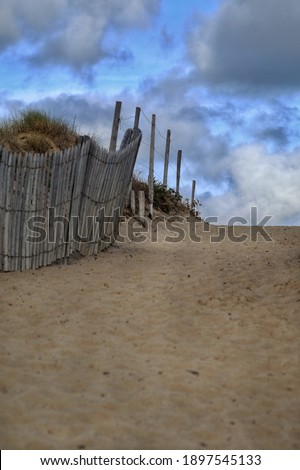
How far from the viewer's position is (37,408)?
15.9ft

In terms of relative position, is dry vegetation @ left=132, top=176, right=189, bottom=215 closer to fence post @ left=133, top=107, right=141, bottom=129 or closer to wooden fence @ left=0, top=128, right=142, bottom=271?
fence post @ left=133, top=107, right=141, bottom=129

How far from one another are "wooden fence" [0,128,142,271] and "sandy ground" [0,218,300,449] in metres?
0.30

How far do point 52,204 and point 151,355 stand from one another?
370 centimetres

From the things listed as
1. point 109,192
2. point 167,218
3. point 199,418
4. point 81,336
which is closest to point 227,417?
point 199,418

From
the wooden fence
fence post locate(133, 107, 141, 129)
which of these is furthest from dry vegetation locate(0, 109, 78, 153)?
the wooden fence

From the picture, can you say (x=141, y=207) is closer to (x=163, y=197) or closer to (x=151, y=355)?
(x=163, y=197)

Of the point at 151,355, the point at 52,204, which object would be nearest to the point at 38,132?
the point at 52,204

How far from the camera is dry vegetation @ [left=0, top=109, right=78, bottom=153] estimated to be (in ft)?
45.5

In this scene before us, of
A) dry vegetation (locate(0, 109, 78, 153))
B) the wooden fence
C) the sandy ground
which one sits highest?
dry vegetation (locate(0, 109, 78, 153))

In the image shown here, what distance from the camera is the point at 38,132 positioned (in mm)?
14891

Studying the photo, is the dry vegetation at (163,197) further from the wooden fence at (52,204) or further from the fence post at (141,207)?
the wooden fence at (52,204)

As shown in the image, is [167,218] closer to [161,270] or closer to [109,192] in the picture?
[109,192]

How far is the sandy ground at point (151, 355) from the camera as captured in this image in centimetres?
460

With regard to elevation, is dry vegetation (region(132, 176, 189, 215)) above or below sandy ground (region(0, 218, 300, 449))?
above
